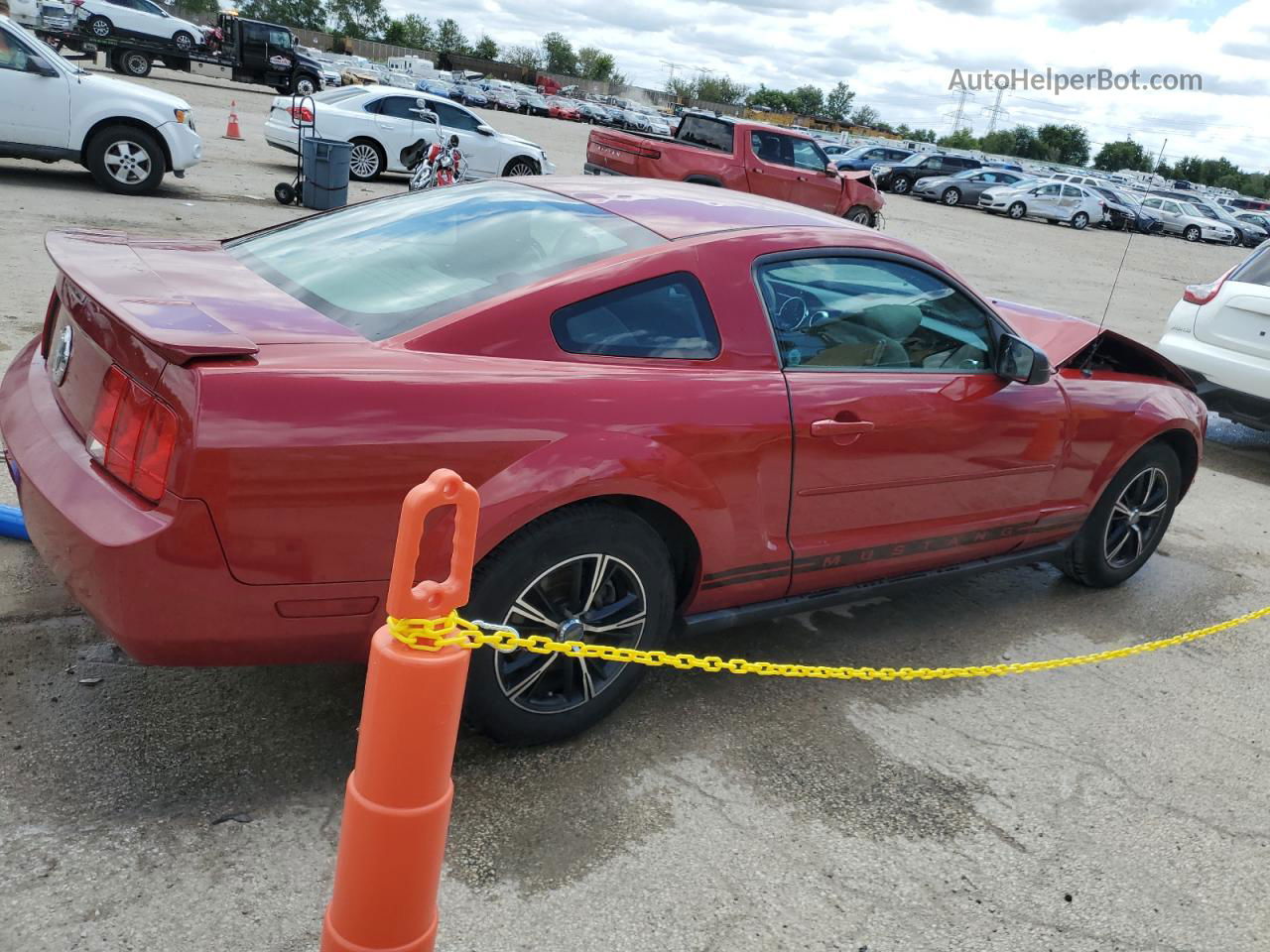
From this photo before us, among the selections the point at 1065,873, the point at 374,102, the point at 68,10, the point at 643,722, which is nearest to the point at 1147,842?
the point at 1065,873

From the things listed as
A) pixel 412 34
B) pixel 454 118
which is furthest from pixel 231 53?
pixel 412 34

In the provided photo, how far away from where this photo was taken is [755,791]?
319 cm

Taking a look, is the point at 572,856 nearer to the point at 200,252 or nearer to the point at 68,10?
the point at 200,252

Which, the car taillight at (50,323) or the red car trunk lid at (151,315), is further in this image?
the car taillight at (50,323)

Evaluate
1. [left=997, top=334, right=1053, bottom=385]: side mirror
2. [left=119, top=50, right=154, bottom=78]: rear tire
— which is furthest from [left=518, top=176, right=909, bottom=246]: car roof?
[left=119, top=50, right=154, bottom=78]: rear tire

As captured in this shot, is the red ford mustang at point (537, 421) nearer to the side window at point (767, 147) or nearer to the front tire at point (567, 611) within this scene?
the front tire at point (567, 611)

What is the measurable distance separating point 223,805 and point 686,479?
1.48m

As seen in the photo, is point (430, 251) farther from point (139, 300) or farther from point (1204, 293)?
point (1204, 293)

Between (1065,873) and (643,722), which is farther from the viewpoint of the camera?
(643,722)

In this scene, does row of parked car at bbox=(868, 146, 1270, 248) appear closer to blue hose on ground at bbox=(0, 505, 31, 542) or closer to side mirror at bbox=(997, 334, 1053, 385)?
side mirror at bbox=(997, 334, 1053, 385)

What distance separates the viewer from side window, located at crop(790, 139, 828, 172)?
60.5 feet

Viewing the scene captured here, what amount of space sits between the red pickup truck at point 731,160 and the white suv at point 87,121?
6.30 m

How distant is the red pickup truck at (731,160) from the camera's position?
16.8m

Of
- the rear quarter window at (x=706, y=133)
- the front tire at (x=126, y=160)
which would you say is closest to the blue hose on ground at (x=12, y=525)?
the front tire at (x=126, y=160)
